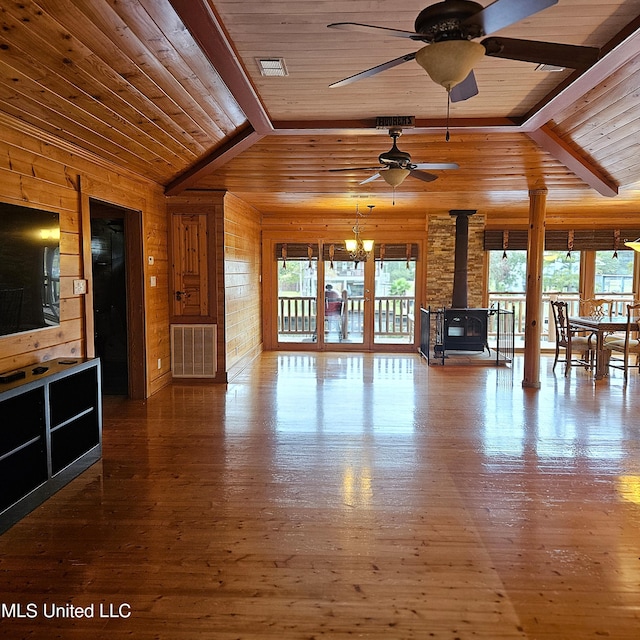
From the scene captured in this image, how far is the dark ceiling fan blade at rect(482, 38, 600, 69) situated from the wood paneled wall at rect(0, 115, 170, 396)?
119 inches

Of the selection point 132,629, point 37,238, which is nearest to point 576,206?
point 37,238

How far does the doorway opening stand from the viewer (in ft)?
18.0

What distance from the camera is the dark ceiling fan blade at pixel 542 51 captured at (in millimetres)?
2055

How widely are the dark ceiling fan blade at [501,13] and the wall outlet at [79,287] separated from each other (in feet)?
11.6

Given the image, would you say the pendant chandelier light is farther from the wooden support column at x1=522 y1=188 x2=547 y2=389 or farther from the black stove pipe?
the wooden support column at x1=522 y1=188 x2=547 y2=389

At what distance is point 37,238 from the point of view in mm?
3512

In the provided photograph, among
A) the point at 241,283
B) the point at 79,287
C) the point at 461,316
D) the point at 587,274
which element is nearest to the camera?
the point at 79,287

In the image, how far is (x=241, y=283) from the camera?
295 inches

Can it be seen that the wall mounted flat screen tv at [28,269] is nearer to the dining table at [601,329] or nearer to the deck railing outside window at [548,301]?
the dining table at [601,329]

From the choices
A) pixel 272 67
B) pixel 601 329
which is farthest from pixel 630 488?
pixel 601 329

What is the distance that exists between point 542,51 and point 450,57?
18.4 inches

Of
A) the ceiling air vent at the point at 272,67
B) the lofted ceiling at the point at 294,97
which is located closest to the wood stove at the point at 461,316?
Answer: the lofted ceiling at the point at 294,97

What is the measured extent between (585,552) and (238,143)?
4.24m

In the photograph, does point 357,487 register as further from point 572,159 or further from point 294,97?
point 572,159
